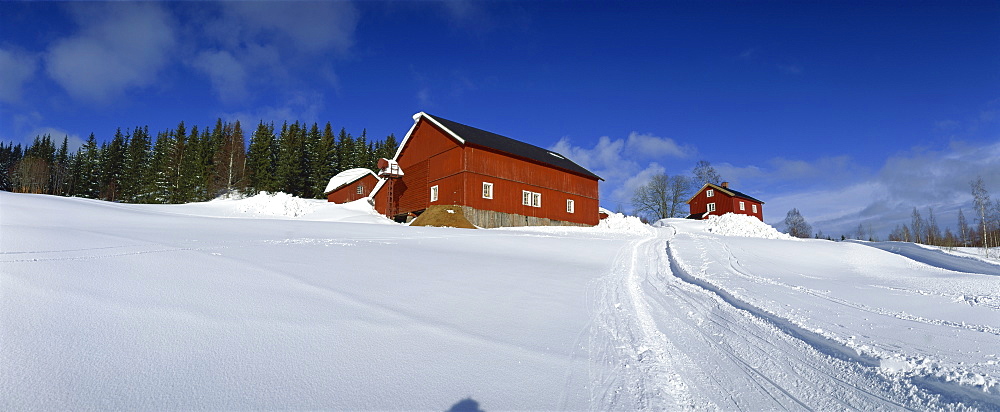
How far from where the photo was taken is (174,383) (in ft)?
9.43

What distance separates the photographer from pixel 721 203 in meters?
49.0

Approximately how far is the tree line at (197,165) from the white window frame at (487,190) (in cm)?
3562

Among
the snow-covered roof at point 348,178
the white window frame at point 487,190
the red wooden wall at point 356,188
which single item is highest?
the snow-covered roof at point 348,178

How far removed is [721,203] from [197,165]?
6399 cm

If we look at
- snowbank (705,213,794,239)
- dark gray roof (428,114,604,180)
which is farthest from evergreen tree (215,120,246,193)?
snowbank (705,213,794,239)

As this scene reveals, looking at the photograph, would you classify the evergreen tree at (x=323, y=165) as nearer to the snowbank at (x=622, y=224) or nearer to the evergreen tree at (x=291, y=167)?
the evergreen tree at (x=291, y=167)

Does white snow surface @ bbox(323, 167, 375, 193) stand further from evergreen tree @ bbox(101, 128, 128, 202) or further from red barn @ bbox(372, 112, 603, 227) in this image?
evergreen tree @ bbox(101, 128, 128, 202)

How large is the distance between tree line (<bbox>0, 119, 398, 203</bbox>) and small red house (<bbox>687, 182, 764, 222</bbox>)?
4386 centimetres

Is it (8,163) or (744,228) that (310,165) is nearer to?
(744,228)

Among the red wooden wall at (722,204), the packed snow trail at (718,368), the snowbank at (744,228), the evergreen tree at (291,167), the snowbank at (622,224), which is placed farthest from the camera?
the evergreen tree at (291,167)

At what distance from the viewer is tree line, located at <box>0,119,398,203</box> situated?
5166 cm

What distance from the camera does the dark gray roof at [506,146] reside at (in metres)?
26.5

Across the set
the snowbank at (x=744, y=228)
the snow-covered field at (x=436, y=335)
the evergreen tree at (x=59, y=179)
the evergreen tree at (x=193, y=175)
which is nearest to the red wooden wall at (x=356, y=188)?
the evergreen tree at (x=193, y=175)

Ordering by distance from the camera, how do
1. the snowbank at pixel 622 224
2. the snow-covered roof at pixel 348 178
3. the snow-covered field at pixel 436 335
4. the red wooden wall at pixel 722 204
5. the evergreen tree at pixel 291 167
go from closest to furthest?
the snow-covered field at pixel 436 335, the snowbank at pixel 622 224, the snow-covered roof at pixel 348 178, the red wooden wall at pixel 722 204, the evergreen tree at pixel 291 167
